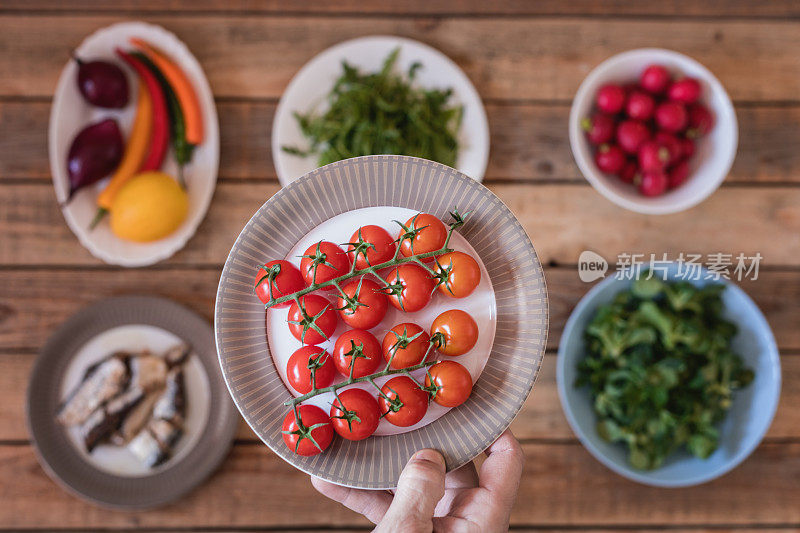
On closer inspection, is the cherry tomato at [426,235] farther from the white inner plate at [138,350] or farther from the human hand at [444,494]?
the white inner plate at [138,350]

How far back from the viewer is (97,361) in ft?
4.07

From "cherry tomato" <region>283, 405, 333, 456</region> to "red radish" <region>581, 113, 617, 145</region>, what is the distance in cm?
→ 79

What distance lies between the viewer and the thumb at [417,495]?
0.75 m

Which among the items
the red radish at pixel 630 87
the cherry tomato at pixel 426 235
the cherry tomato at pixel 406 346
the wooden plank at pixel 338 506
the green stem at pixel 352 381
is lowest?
the wooden plank at pixel 338 506

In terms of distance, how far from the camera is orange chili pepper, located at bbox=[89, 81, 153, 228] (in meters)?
Result: 1.21

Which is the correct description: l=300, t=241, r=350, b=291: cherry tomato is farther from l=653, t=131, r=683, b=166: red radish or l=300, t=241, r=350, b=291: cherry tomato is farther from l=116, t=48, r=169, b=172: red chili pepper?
l=653, t=131, r=683, b=166: red radish

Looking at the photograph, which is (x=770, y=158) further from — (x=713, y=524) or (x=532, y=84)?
(x=713, y=524)

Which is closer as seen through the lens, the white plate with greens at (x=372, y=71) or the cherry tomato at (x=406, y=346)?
the cherry tomato at (x=406, y=346)

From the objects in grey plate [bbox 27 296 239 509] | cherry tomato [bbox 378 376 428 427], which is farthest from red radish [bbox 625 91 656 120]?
grey plate [bbox 27 296 239 509]

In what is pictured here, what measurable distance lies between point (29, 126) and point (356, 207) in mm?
879

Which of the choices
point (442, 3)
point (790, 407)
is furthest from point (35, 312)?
→ point (790, 407)

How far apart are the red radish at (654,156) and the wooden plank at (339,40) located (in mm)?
213

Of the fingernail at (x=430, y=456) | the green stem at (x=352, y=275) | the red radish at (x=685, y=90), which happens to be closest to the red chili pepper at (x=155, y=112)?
the green stem at (x=352, y=275)

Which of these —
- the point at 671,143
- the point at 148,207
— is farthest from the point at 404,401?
the point at 671,143
